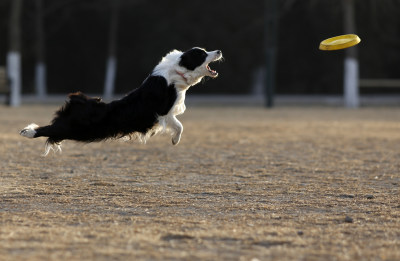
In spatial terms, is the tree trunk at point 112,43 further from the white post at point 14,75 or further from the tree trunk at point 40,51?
the white post at point 14,75

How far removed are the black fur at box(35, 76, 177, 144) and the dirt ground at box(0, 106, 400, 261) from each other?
0.63 meters

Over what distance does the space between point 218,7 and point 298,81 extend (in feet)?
22.5

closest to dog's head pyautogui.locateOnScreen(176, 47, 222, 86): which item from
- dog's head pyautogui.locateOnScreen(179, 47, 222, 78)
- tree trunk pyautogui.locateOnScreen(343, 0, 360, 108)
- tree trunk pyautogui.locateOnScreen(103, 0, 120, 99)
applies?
dog's head pyautogui.locateOnScreen(179, 47, 222, 78)

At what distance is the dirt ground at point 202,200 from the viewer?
18.0 ft

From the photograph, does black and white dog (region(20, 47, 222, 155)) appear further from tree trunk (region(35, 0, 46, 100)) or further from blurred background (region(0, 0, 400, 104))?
tree trunk (region(35, 0, 46, 100))

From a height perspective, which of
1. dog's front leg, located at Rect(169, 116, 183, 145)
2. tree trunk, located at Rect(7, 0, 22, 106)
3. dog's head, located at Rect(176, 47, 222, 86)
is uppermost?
tree trunk, located at Rect(7, 0, 22, 106)

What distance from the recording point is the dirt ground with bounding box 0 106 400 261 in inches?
216

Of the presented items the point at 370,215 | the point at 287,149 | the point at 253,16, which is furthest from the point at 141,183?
the point at 253,16

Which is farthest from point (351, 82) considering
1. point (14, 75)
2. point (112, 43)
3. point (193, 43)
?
point (112, 43)

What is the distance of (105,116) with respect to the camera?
868 centimetres

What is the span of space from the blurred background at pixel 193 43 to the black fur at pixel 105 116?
30011 mm

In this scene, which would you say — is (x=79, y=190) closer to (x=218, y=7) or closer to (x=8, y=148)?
(x=8, y=148)

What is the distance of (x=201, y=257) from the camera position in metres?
5.16

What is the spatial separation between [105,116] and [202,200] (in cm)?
169
